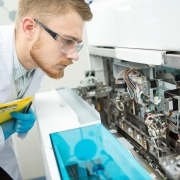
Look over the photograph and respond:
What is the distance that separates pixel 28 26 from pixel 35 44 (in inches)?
3.4

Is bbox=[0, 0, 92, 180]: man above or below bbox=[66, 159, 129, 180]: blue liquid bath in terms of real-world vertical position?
above

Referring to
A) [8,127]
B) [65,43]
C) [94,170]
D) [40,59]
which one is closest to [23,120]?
[8,127]

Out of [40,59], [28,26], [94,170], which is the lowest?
[94,170]

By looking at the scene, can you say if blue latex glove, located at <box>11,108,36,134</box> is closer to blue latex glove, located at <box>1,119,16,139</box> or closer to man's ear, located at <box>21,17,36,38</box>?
blue latex glove, located at <box>1,119,16,139</box>

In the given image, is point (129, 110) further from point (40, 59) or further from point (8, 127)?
point (8, 127)

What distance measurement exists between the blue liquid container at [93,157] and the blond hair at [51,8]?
0.52 meters

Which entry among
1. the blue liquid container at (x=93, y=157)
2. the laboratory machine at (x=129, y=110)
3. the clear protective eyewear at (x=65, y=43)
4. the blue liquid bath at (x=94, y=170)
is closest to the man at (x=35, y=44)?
the clear protective eyewear at (x=65, y=43)

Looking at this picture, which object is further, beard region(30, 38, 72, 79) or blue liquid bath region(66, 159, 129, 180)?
beard region(30, 38, 72, 79)

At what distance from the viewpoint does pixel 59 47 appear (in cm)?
113

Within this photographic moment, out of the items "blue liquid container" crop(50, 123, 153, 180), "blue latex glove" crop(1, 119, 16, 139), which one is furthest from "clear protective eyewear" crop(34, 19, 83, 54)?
"blue latex glove" crop(1, 119, 16, 139)

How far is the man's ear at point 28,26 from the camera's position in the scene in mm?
1095

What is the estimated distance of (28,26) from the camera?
1.12 meters

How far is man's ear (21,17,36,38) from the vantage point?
1.09 m

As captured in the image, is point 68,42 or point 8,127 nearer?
point 68,42
